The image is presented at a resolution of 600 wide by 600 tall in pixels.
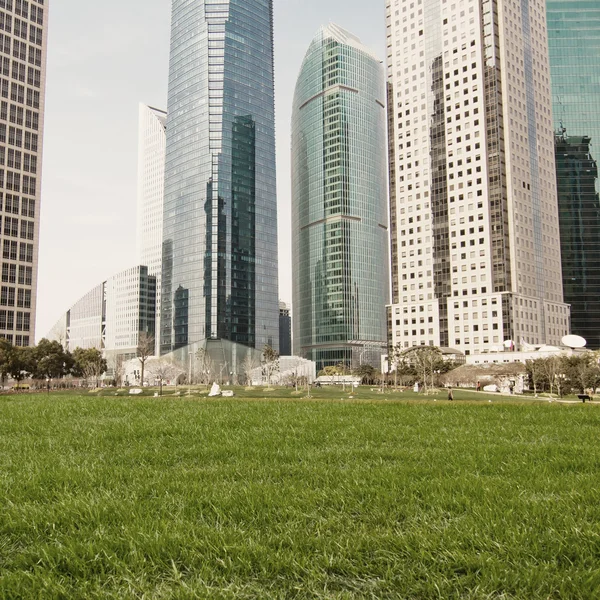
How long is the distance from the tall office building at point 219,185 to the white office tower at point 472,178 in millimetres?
53905

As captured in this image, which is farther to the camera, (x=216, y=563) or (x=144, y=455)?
(x=144, y=455)

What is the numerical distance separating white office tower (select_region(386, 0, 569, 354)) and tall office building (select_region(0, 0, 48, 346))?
92817 millimetres

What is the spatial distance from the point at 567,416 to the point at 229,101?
189 metres

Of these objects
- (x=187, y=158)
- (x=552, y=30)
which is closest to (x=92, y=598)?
(x=187, y=158)

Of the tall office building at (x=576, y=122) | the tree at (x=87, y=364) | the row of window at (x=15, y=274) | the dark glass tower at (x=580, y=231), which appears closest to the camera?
the tree at (x=87, y=364)

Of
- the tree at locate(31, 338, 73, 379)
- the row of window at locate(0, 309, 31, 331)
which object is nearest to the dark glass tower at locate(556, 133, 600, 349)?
the tree at locate(31, 338, 73, 379)

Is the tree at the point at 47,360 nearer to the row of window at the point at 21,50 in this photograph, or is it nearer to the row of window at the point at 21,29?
the row of window at the point at 21,50

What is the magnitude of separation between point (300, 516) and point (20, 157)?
141 m

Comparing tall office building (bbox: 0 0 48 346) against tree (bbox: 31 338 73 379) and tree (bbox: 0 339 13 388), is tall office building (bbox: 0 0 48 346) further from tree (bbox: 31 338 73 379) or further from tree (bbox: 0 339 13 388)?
tree (bbox: 0 339 13 388)

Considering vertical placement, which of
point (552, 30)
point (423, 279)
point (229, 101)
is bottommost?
point (423, 279)

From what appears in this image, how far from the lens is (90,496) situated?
6.69 meters

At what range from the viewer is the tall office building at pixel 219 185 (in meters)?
183

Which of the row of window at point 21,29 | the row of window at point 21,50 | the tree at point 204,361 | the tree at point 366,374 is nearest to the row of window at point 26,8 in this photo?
the row of window at point 21,29

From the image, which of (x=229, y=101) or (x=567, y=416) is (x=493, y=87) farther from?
(x=567, y=416)
